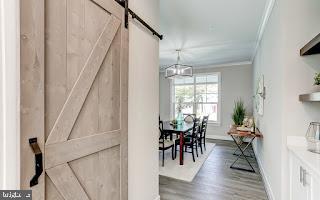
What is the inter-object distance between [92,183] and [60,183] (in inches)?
11.9

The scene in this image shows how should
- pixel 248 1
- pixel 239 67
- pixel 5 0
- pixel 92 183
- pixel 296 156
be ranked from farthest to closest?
pixel 239 67, pixel 248 1, pixel 296 156, pixel 92 183, pixel 5 0

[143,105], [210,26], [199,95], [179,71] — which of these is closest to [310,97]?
[143,105]

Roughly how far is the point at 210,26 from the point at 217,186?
2.85 meters

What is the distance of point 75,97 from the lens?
120 centimetres

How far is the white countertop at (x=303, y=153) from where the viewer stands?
1.34 m

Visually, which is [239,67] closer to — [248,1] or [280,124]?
[248,1]

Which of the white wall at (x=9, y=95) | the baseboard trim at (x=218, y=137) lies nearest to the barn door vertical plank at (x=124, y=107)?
the white wall at (x=9, y=95)

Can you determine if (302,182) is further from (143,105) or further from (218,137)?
(218,137)

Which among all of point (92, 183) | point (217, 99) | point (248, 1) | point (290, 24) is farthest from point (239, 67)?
point (92, 183)

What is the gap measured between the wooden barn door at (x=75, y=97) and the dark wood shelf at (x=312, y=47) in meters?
1.69

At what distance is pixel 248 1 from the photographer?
257cm

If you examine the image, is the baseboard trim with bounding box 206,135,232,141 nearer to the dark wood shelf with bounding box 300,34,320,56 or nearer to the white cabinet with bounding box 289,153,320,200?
the white cabinet with bounding box 289,153,320,200

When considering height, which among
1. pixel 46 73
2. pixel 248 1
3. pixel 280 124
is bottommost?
pixel 280 124

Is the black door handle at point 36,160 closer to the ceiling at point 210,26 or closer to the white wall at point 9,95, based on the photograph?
the white wall at point 9,95
